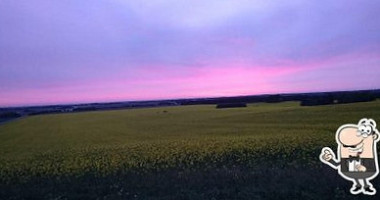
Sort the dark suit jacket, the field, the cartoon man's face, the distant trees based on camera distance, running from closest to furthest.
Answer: the cartoon man's face → the dark suit jacket → the field → the distant trees

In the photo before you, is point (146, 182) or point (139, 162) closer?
point (146, 182)

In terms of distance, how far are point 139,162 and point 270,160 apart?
16.4 feet


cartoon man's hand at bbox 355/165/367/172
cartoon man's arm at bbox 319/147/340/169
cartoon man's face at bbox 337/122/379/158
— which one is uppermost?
cartoon man's face at bbox 337/122/379/158

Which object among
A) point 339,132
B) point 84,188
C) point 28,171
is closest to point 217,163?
point 84,188

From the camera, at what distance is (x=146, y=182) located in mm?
11867

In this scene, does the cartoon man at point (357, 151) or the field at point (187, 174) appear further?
the field at point (187, 174)

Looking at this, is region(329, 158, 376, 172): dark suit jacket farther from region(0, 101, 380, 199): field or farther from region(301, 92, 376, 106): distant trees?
region(301, 92, 376, 106): distant trees

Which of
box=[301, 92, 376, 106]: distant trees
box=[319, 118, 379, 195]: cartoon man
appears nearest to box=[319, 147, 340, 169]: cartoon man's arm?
box=[319, 118, 379, 195]: cartoon man

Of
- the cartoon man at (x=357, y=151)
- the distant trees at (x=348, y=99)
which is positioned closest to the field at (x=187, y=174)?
the cartoon man at (x=357, y=151)

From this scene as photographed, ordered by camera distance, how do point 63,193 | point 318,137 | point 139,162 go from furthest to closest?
point 318,137
point 139,162
point 63,193

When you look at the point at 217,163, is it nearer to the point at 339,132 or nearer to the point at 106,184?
the point at 106,184

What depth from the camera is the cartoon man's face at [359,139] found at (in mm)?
6777

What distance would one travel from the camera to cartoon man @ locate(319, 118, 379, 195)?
6796mm

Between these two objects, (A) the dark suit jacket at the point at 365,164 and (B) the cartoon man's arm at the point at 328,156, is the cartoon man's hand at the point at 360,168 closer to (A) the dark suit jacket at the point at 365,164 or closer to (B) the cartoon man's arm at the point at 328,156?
(A) the dark suit jacket at the point at 365,164
